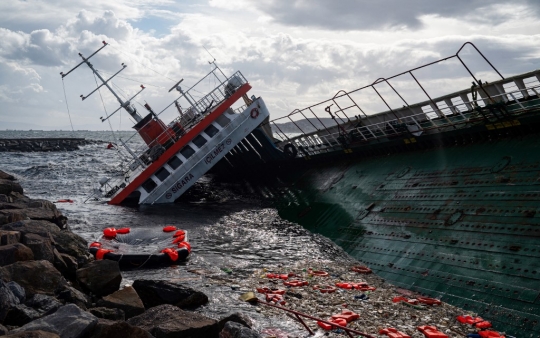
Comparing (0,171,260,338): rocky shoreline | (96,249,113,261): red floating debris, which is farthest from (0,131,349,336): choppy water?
(0,171,260,338): rocky shoreline

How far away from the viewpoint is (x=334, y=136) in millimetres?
25703

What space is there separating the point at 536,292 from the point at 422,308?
2.12m

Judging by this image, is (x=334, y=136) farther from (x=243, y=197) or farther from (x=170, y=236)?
(x=170, y=236)

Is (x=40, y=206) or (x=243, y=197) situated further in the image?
(x=243, y=197)

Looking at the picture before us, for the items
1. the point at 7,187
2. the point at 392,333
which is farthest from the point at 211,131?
the point at 392,333

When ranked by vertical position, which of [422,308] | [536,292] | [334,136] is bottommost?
[422,308]

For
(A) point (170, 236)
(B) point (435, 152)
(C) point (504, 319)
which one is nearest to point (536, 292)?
(C) point (504, 319)

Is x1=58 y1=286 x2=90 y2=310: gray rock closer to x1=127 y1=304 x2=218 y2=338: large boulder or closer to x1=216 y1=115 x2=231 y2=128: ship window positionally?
x1=127 y1=304 x2=218 y2=338: large boulder

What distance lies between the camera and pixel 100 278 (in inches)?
400

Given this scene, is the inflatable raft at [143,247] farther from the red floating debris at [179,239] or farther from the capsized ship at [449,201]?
the capsized ship at [449,201]

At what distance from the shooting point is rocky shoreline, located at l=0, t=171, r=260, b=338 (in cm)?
694

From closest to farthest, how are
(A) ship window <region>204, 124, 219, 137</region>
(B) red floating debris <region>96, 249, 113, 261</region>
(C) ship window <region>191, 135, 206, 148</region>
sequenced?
(B) red floating debris <region>96, 249, 113, 261</region> → (C) ship window <region>191, 135, 206, 148</region> → (A) ship window <region>204, 124, 219, 137</region>

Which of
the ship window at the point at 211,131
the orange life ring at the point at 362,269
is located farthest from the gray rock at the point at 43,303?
the ship window at the point at 211,131

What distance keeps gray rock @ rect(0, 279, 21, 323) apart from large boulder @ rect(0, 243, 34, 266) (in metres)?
1.69
